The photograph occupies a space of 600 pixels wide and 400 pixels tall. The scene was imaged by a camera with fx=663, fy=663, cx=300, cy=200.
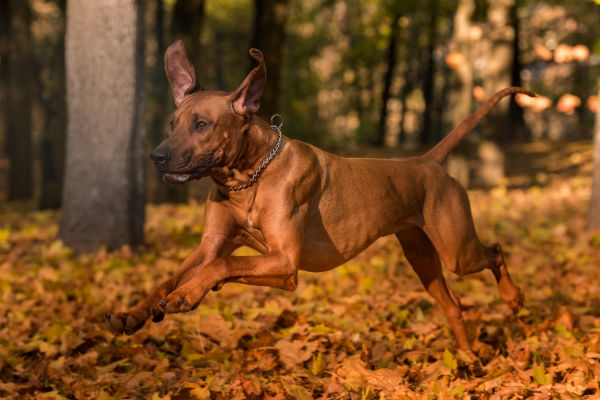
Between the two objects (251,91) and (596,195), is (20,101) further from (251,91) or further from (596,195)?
(251,91)

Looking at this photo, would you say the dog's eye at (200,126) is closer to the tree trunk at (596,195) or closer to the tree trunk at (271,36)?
the tree trunk at (596,195)

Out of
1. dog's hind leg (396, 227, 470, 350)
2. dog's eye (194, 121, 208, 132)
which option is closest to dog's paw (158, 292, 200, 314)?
dog's eye (194, 121, 208, 132)

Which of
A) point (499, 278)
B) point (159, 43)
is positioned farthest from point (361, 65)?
point (499, 278)

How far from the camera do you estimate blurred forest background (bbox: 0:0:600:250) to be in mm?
13000

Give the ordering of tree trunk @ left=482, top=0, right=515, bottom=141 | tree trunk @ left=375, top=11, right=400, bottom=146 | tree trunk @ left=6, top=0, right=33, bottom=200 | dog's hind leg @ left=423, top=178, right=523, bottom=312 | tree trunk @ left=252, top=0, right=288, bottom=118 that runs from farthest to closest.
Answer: tree trunk @ left=375, top=11, right=400, bottom=146 → tree trunk @ left=482, top=0, right=515, bottom=141 → tree trunk @ left=6, top=0, right=33, bottom=200 → tree trunk @ left=252, top=0, right=288, bottom=118 → dog's hind leg @ left=423, top=178, right=523, bottom=312

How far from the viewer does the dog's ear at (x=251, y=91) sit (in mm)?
3473

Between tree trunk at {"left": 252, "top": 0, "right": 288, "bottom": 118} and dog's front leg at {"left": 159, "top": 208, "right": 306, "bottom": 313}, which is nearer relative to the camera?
dog's front leg at {"left": 159, "top": 208, "right": 306, "bottom": 313}

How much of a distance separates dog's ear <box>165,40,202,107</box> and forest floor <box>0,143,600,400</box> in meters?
1.76

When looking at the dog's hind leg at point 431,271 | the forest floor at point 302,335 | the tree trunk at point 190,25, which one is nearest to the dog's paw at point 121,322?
the forest floor at point 302,335

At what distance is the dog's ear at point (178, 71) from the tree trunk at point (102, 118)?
4.48 metres

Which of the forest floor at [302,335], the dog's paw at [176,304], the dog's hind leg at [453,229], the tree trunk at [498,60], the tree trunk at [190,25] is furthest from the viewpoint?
the tree trunk at [498,60]

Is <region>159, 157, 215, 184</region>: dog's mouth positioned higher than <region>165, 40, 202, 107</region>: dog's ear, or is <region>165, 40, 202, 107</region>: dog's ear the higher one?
<region>165, 40, 202, 107</region>: dog's ear

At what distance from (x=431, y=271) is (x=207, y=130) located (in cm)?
238

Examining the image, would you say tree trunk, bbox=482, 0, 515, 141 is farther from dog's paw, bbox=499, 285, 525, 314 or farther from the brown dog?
the brown dog
